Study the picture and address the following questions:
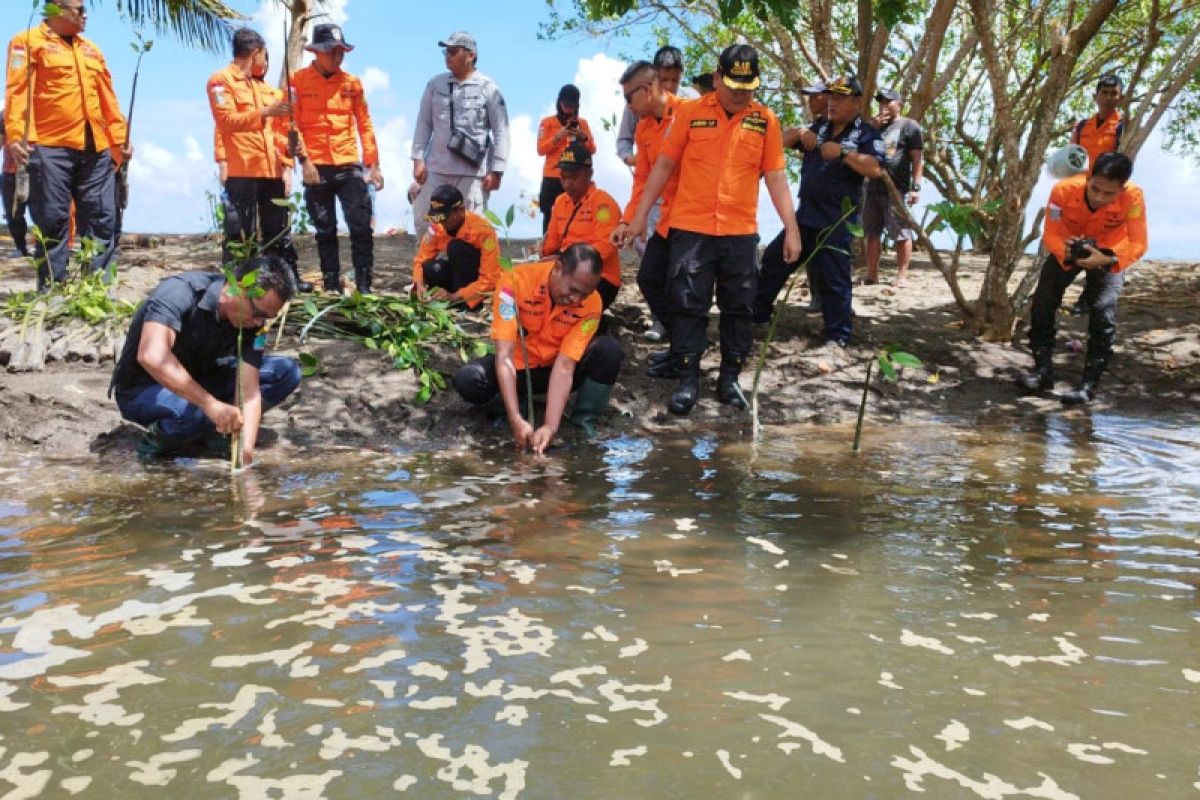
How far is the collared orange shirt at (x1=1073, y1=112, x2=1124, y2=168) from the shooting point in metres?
8.88

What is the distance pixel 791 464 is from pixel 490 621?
2568 mm

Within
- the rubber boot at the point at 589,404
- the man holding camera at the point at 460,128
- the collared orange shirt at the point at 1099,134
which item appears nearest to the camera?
the rubber boot at the point at 589,404

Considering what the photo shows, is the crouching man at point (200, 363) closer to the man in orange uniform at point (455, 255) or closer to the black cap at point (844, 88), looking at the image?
the man in orange uniform at point (455, 255)

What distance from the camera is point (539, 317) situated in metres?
5.53

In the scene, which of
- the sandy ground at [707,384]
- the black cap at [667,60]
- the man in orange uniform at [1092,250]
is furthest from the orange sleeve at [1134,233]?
the black cap at [667,60]

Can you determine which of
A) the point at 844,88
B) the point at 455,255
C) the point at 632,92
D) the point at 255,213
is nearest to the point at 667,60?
the point at 632,92

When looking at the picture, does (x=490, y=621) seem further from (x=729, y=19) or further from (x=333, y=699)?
(x=729, y=19)

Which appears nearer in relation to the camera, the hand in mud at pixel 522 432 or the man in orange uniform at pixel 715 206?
the hand in mud at pixel 522 432

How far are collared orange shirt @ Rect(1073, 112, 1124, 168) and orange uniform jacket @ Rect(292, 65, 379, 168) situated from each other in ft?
19.9

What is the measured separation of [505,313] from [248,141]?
2.74 m

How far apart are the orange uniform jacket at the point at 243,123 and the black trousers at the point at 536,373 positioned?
2448mm

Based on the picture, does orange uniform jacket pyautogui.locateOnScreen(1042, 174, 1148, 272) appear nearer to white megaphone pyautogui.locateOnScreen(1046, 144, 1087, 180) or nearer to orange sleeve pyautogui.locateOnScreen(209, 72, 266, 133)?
white megaphone pyautogui.locateOnScreen(1046, 144, 1087, 180)

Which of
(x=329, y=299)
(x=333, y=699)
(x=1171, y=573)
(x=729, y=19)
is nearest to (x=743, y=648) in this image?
(x=333, y=699)

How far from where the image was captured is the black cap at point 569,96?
7.43m
